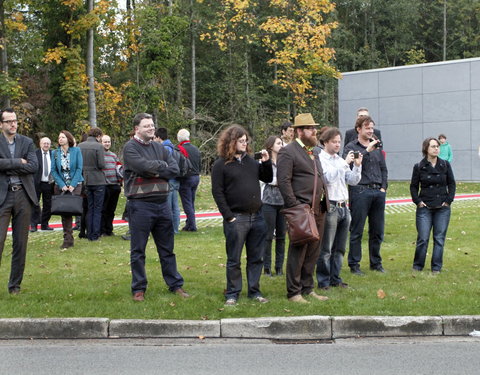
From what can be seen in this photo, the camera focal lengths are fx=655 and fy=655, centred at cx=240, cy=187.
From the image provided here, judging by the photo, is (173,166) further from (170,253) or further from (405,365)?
(405,365)

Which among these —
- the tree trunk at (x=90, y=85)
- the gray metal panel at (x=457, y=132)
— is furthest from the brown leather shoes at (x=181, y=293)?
the gray metal panel at (x=457, y=132)

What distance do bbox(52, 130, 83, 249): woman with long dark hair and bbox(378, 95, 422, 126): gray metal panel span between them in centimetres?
2459

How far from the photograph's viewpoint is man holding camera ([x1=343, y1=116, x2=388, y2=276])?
Answer: 8945 millimetres

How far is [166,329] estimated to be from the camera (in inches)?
259

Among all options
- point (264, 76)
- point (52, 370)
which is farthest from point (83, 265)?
point (264, 76)

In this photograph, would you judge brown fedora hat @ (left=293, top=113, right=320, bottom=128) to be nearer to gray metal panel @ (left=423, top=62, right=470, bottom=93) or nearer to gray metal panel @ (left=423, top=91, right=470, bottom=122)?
gray metal panel @ (left=423, top=91, right=470, bottom=122)

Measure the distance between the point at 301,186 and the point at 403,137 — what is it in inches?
1074

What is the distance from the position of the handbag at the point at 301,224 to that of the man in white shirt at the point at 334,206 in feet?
2.70

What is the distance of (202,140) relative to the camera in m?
35.8

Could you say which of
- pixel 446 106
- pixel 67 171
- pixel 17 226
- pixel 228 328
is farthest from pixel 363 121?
pixel 446 106

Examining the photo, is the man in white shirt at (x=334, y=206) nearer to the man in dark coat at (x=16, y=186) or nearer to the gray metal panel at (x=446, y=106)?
the man in dark coat at (x=16, y=186)

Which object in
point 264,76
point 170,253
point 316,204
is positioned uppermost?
point 264,76

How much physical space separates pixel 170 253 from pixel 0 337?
211 cm

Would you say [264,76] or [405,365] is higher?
[264,76]
